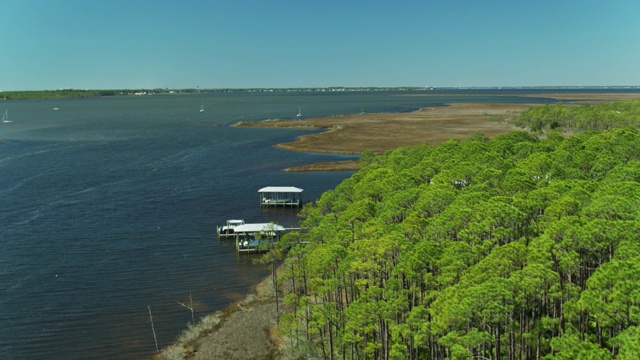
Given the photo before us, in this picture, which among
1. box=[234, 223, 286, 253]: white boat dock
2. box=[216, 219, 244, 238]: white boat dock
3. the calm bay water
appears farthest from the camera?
box=[216, 219, 244, 238]: white boat dock

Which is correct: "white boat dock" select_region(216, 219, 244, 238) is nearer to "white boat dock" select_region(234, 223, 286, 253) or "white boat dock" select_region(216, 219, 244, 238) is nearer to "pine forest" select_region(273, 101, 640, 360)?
"white boat dock" select_region(234, 223, 286, 253)

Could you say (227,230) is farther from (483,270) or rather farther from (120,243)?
(483,270)

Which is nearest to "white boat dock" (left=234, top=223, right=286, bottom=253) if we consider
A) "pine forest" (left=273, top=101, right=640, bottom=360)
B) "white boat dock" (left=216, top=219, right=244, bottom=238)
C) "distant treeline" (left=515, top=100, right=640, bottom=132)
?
"white boat dock" (left=216, top=219, right=244, bottom=238)

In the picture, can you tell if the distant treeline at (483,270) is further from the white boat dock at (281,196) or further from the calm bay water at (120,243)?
the white boat dock at (281,196)

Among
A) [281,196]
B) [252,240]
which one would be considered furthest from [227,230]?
[281,196]

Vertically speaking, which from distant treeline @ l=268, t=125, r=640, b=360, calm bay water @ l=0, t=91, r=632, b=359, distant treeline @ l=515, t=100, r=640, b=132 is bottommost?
calm bay water @ l=0, t=91, r=632, b=359

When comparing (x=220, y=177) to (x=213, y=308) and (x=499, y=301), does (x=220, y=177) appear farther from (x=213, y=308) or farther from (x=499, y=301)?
(x=499, y=301)

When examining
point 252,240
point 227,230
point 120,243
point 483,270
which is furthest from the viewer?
point 227,230
